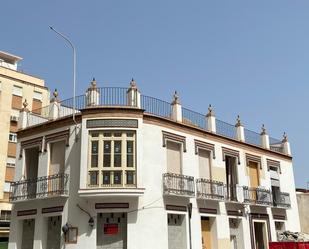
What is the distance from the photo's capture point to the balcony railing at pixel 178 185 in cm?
2216

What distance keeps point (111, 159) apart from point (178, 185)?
13.9 ft

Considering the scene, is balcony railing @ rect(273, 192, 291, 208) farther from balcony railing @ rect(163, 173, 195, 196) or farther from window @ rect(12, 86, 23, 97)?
window @ rect(12, 86, 23, 97)

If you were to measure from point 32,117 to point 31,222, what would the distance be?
648 centimetres

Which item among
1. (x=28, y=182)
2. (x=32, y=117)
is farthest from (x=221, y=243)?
(x=32, y=117)

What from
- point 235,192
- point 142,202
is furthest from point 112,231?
point 235,192

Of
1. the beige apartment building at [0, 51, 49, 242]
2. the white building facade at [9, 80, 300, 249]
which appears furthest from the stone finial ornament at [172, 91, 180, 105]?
the beige apartment building at [0, 51, 49, 242]

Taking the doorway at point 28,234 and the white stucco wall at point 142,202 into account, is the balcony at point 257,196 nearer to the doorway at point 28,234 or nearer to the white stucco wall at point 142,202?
the white stucco wall at point 142,202

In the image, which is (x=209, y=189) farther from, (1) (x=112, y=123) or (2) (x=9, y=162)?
(2) (x=9, y=162)

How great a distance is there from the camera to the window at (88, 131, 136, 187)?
20781 millimetres

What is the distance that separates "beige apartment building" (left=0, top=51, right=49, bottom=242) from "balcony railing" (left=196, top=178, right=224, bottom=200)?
22.5 metres

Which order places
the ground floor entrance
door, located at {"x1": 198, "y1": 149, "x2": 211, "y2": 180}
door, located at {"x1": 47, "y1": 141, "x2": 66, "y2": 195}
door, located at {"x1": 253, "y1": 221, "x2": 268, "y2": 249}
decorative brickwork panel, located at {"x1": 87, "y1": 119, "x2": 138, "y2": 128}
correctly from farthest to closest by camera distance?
1. door, located at {"x1": 253, "y1": 221, "x2": 268, "y2": 249}
2. door, located at {"x1": 198, "y1": 149, "x2": 211, "y2": 180}
3. door, located at {"x1": 47, "y1": 141, "x2": 66, "y2": 195}
4. decorative brickwork panel, located at {"x1": 87, "y1": 119, "x2": 138, "y2": 128}
5. the ground floor entrance

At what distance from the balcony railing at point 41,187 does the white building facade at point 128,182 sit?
2.5 inches

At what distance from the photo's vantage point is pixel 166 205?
22188 mm

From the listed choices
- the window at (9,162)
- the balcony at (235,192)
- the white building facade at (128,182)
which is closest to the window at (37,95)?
the window at (9,162)
